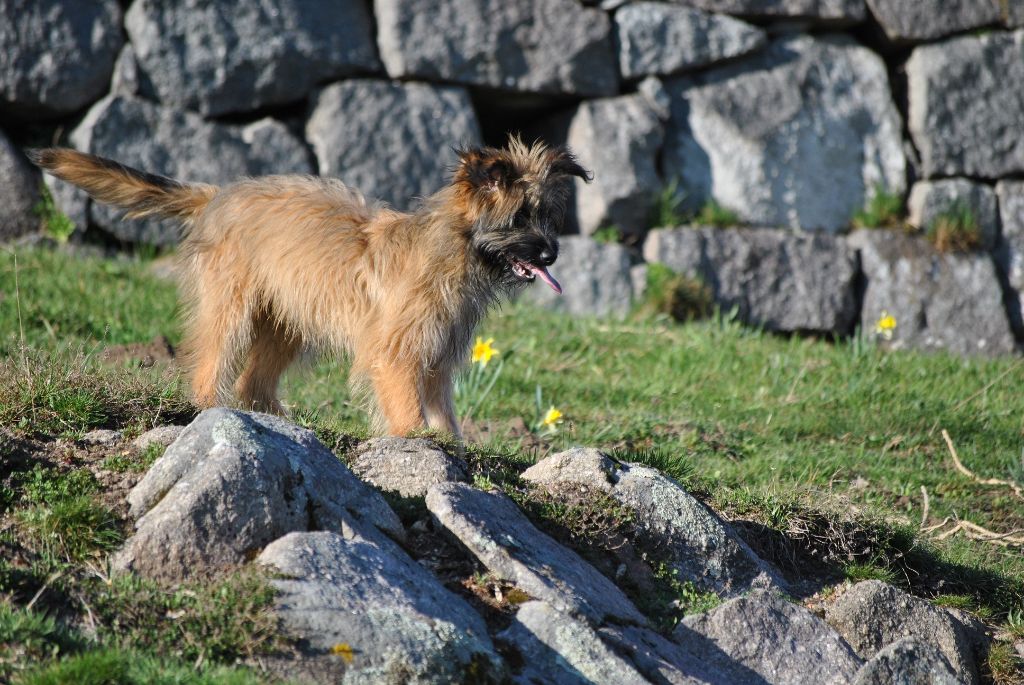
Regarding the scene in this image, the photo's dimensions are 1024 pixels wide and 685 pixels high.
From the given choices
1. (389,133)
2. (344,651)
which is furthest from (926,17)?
(344,651)

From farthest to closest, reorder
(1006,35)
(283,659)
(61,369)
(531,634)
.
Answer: (1006,35) < (61,369) < (531,634) < (283,659)

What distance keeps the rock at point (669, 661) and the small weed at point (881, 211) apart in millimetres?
6280

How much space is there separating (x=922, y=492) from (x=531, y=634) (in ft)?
9.72

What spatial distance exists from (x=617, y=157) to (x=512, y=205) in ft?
12.1

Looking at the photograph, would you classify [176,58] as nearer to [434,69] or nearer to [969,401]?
[434,69]

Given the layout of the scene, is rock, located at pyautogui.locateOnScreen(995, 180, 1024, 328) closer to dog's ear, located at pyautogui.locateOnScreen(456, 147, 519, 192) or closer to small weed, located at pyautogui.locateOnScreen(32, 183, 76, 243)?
dog's ear, located at pyautogui.locateOnScreen(456, 147, 519, 192)

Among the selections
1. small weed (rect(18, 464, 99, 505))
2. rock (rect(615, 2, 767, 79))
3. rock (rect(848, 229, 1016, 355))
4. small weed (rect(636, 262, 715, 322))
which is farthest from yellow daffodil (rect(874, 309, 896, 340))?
small weed (rect(18, 464, 99, 505))

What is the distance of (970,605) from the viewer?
4523mm

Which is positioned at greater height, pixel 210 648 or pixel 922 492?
pixel 210 648

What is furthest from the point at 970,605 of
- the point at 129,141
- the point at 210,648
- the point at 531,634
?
the point at 129,141

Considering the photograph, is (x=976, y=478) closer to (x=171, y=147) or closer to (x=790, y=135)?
(x=790, y=135)

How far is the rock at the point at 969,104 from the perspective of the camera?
930 cm

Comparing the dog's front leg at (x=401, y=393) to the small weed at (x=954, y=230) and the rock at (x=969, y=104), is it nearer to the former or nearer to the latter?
the small weed at (x=954, y=230)

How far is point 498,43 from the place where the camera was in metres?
8.60
